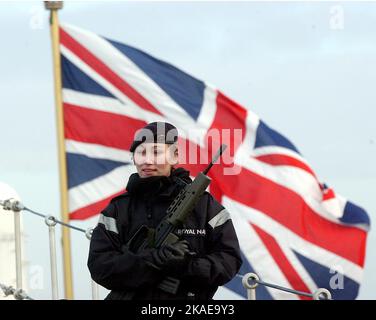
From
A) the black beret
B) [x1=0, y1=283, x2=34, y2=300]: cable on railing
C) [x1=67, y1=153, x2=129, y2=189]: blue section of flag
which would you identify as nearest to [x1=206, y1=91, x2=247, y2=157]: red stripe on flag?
[x1=67, y1=153, x2=129, y2=189]: blue section of flag

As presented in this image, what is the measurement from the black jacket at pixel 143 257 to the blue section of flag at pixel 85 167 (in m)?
8.80

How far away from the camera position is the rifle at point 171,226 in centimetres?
521

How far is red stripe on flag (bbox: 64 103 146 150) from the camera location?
46.8ft

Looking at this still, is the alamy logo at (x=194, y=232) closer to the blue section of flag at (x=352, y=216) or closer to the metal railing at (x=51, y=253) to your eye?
the metal railing at (x=51, y=253)

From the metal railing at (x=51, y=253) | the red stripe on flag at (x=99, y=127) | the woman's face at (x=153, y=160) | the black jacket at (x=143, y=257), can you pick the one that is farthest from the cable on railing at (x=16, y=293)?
the red stripe on flag at (x=99, y=127)

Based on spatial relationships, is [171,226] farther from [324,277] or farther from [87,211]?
[324,277]

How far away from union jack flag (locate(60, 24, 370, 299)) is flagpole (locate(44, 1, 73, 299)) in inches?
3.8

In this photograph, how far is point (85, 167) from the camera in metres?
14.2

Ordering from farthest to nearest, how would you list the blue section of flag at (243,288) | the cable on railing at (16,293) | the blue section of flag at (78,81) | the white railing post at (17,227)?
1. the blue section of flag at (78,81)
2. the blue section of flag at (243,288)
3. the white railing post at (17,227)
4. the cable on railing at (16,293)

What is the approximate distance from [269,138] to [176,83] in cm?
134

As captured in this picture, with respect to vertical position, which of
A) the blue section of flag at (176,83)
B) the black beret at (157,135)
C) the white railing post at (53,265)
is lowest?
the white railing post at (53,265)

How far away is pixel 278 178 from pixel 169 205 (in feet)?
29.5

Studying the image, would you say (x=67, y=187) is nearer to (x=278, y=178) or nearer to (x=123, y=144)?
(x=123, y=144)
